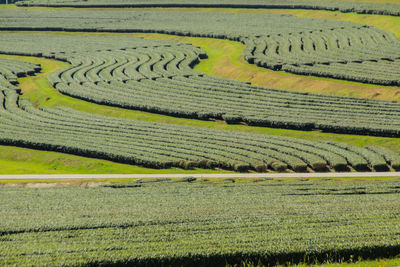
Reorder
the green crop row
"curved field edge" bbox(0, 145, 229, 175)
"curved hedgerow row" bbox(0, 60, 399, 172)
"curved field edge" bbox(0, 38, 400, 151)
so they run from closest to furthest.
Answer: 1. "curved hedgerow row" bbox(0, 60, 399, 172)
2. "curved field edge" bbox(0, 145, 229, 175)
3. "curved field edge" bbox(0, 38, 400, 151)
4. the green crop row

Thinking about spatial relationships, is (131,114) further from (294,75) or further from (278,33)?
(278,33)

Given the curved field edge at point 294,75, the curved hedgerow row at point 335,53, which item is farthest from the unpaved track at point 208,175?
the curved hedgerow row at point 335,53

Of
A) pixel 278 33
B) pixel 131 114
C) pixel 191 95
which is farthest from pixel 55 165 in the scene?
pixel 278 33

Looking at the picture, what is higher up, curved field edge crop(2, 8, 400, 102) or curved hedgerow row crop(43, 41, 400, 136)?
curved field edge crop(2, 8, 400, 102)

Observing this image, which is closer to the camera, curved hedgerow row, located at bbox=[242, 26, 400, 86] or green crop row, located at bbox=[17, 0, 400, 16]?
curved hedgerow row, located at bbox=[242, 26, 400, 86]

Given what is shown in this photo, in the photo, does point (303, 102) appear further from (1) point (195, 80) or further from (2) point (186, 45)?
(2) point (186, 45)

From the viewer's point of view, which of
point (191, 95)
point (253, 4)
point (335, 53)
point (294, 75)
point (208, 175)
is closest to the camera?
point (208, 175)

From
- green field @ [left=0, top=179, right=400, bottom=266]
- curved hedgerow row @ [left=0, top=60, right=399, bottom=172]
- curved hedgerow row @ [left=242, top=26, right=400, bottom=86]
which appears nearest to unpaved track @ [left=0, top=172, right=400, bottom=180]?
curved hedgerow row @ [left=0, top=60, right=399, bottom=172]

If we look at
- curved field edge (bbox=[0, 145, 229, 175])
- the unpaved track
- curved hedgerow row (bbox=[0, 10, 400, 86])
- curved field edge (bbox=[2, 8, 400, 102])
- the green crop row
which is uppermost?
the green crop row

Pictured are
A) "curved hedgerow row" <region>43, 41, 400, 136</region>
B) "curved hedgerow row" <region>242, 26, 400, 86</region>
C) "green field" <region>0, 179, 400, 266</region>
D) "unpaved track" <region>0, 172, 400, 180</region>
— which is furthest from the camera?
"curved hedgerow row" <region>242, 26, 400, 86</region>

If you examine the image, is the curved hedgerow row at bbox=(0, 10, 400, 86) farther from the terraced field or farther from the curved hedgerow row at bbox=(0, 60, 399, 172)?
the curved hedgerow row at bbox=(0, 60, 399, 172)
